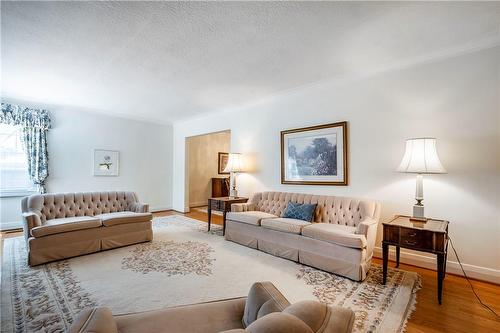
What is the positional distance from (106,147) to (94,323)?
6.06 metres

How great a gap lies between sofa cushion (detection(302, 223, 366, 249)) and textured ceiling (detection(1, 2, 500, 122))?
217 cm

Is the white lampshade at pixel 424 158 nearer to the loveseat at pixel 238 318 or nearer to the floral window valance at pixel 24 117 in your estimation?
the loveseat at pixel 238 318

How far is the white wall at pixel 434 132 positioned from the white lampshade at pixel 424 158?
17.7 inches

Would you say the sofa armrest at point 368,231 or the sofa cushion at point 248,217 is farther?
the sofa cushion at point 248,217

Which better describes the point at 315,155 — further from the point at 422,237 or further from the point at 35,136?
the point at 35,136

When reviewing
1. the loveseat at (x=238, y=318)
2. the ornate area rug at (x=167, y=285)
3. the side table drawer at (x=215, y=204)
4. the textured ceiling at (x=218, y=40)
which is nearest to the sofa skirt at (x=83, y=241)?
the ornate area rug at (x=167, y=285)

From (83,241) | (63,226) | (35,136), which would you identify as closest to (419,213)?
(83,241)

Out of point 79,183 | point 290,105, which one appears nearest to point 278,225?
point 290,105

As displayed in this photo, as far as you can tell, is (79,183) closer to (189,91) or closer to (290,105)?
(189,91)

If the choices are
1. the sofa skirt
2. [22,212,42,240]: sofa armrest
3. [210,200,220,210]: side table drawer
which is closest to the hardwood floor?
[210,200,220,210]: side table drawer

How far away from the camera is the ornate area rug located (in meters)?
2.03

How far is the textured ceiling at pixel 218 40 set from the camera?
86.0 inches

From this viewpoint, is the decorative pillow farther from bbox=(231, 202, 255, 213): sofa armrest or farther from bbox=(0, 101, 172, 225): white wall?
bbox=(0, 101, 172, 225): white wall

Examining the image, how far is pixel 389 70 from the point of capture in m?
3.32
